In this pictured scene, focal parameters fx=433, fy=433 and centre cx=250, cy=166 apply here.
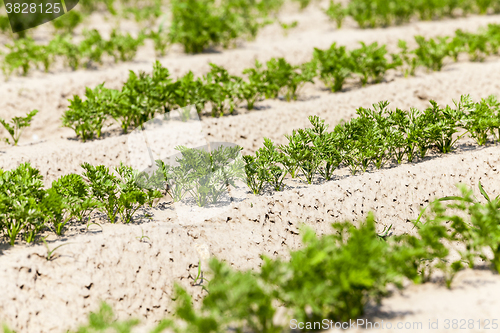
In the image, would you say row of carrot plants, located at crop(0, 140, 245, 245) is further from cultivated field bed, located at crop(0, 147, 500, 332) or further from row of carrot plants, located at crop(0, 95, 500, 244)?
cultivated field bed, located at crop(0, 147, 500, 332)

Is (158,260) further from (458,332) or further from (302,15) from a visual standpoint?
(302,15)

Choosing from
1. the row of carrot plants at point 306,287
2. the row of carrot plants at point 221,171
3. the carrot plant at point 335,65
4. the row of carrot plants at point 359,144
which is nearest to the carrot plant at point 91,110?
the row of carrot plants at point 221,171

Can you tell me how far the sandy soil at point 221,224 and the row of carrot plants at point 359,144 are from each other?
197 millimetres

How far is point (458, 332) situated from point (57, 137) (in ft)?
18.8

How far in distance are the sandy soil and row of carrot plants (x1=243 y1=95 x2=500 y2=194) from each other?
7.7 inches

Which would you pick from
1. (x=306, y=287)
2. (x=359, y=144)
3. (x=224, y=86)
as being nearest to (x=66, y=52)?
(x=224, y=86)

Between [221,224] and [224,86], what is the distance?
2.92 meters

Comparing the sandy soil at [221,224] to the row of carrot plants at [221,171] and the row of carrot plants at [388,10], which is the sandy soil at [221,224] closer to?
the row of carrot plants at [221,171]

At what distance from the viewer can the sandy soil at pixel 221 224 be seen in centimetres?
333

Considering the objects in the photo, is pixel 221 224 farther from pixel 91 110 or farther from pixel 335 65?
pixel 335 65

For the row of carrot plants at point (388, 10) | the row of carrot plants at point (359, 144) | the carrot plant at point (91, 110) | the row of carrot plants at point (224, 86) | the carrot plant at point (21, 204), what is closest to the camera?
the carrot plant at point (21, 204)

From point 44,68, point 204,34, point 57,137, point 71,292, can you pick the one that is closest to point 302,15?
point 204,34

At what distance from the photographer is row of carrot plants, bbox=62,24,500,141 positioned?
5.91m

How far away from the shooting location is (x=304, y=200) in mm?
4441
